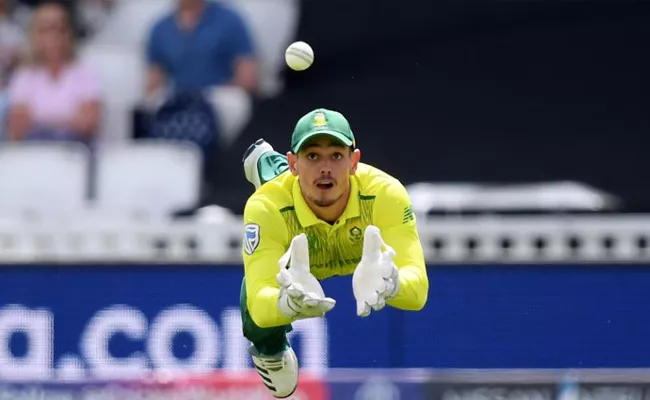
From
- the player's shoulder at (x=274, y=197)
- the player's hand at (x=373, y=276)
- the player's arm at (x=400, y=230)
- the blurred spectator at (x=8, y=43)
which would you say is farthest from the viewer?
the blurred spectator at (x=8, y=43)

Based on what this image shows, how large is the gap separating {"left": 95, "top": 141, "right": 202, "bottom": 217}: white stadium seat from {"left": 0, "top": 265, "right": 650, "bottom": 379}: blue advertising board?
162cm

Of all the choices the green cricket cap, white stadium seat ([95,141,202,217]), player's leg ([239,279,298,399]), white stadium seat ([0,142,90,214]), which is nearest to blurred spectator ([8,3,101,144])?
white stadium seat ([0,142,90,214])

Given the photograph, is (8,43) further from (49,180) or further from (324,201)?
(324,201)

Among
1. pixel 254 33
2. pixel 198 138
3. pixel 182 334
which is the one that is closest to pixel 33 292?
pixel 182 334

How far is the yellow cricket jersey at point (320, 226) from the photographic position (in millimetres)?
6680

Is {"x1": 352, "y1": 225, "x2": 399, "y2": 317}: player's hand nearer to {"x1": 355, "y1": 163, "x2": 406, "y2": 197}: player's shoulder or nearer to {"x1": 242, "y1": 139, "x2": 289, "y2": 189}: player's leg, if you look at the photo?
{"x1": 355, "y1": 163, "x2": 406, "y2": 197}: player's shoulder

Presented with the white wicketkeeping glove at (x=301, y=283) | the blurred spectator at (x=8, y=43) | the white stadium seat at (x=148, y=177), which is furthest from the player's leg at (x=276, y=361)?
the blurred spectator at (x=8, y=43)

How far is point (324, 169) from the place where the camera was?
6.59 meters

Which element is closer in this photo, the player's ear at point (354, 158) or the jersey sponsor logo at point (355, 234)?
the player's ear at point (354, 158)

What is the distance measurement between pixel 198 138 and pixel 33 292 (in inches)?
93.9

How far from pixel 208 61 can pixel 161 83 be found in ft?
1.38

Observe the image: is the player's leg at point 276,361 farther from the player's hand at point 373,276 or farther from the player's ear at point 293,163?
the player's hand at point 373,276

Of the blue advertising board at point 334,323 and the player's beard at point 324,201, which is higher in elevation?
the player's beard at point 324,201

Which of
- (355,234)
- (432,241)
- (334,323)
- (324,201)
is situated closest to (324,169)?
(324,201)
